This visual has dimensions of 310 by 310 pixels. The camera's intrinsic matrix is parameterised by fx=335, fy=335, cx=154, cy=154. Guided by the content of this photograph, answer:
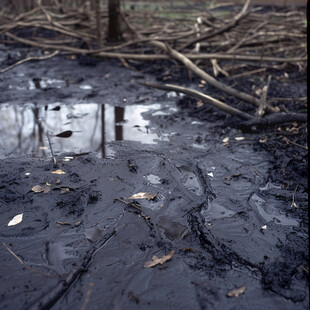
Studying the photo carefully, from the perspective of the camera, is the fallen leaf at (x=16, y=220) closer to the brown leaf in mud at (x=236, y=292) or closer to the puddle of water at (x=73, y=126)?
the puddle of water at (x=73, y=126)

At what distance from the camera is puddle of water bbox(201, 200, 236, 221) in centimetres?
294

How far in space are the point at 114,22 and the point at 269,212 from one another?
8480 mm

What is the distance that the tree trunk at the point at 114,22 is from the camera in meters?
9.59

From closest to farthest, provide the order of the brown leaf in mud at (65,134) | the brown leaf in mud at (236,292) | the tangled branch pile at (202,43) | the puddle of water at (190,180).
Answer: the brown leaf in mud at (236,292)
the puddle of water at (190,180)
the brown leaf in mud at (65,134)
the tangled branch pile at (202,43)

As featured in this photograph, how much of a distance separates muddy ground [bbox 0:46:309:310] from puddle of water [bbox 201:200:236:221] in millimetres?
16

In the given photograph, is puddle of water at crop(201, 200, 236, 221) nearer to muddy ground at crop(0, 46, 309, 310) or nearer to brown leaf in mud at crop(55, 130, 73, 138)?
muddy ground at crop(0, 46, 309, 310)

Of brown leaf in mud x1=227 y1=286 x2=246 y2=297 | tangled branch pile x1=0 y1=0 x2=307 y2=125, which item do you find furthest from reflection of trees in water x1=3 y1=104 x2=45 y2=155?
brown leaf in mud x1=227 y1=286 x2=246 y2=297

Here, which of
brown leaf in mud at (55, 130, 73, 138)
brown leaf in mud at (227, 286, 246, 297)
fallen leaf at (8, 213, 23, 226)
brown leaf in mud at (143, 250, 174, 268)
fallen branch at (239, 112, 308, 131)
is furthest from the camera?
fallen branch at (239, 112, 308, 131)

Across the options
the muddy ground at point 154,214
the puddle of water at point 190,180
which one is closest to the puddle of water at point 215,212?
the muddy ground at point 154,214

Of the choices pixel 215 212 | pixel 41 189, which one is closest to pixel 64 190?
pixel 41 189

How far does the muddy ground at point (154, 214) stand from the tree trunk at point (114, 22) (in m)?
5.27

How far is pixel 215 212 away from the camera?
3016mm

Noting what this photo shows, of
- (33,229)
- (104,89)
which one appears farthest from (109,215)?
(104,89)

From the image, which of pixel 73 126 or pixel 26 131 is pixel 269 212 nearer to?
pixel 73 126
